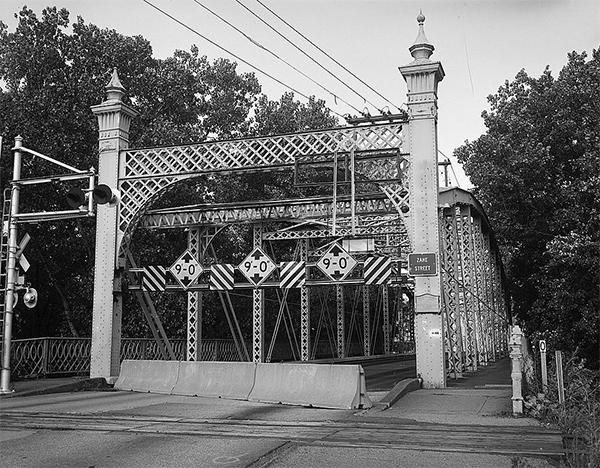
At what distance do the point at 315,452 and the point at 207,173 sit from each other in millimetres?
11824

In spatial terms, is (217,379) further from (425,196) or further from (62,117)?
(62,117)

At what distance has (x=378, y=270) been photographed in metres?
17.3

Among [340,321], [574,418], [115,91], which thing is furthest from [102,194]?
[340,321]

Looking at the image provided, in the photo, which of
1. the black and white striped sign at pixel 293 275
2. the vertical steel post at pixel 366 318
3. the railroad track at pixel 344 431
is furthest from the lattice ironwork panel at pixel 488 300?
the railroad track at pixel 344 431

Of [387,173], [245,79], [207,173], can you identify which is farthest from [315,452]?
[245,79]

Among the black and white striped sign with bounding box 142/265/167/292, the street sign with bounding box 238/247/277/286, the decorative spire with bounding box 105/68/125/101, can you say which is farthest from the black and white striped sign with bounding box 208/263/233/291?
the decorative spire with bounding box 105/68/125/101

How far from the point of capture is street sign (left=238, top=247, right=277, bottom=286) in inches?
748

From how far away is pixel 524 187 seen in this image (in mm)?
26109

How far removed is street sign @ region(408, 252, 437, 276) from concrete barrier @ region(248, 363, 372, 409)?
4.25m

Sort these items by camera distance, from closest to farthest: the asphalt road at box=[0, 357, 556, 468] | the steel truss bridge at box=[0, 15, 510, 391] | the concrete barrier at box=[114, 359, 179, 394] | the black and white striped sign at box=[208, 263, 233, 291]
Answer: the asphalt road at box=[0, 357, 556, 468], the concrete barrier at box=[114, 359, 179, 394], the steel truss bridge at box=[0, 15, 510, 391], the black and white striped sign at box=[208, 263, 233, 291]

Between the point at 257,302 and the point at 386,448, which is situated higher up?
the point at 257,302

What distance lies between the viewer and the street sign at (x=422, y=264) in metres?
16.0

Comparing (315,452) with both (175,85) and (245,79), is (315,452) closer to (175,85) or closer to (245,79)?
(175,85)

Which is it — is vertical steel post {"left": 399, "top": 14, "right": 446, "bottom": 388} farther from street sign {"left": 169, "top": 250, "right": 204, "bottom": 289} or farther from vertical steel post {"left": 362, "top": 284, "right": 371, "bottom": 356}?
vertical steel post {"left": 362, "top": 284, "right": 371, "bottom": 356}
